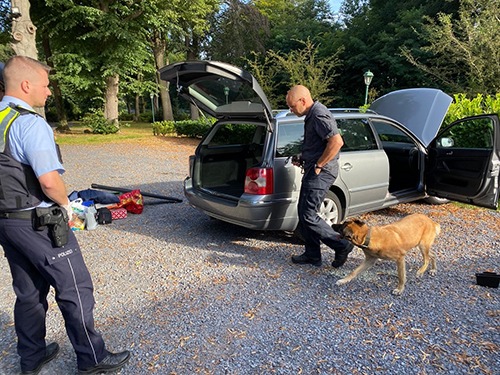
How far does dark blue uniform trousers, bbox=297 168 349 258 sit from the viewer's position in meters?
3.38

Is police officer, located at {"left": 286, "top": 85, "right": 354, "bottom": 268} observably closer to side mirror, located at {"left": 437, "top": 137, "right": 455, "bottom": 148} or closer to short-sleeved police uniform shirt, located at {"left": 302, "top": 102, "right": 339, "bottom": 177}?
short-sleeved police uniform shirt, located at {"left": 302, "top": 102, "right": 339, "bottom": 177}

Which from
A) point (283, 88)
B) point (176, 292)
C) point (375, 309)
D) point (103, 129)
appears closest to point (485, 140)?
point (375, 309)

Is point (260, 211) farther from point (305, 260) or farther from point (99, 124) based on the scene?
point (99, 124)

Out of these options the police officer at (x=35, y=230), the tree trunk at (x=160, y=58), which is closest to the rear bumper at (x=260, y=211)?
the police officer at (x=35, y=230)

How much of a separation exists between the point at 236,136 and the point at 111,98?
16.4 metres

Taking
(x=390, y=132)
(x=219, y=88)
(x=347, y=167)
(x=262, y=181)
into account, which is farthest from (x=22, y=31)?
(x=347, y=167)

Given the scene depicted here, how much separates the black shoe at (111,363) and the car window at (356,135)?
3.39m

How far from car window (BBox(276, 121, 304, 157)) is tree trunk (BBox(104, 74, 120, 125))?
1726cm

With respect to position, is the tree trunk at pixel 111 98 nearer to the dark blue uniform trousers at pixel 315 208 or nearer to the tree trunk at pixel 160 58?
the tree trunk at pixel 160 58

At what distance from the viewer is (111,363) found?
222 cm

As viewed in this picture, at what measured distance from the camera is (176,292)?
324cm

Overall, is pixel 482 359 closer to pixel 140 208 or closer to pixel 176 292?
pixel 176 292

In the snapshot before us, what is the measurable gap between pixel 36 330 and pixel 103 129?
18.7 meters

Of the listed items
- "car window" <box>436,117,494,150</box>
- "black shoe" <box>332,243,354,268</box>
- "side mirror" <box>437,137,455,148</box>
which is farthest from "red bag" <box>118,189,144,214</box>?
"car window" <box>436,117,494,150</box>
